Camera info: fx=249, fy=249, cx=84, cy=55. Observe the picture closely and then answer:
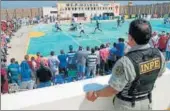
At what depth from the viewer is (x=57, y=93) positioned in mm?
2166

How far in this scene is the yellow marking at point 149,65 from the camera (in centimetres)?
183

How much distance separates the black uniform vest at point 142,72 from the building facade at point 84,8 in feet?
147

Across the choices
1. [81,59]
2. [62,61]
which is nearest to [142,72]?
[81,59]

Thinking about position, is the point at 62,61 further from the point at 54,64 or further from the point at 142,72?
the point at 142,72

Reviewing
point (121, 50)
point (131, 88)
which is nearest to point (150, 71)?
point (131, 88)

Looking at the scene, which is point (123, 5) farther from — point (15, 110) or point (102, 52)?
point (15, 110)

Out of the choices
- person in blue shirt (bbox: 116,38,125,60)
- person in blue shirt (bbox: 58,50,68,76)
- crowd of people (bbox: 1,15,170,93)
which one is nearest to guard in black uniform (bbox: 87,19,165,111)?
crowd of people (bbox: 1,15,170,93)

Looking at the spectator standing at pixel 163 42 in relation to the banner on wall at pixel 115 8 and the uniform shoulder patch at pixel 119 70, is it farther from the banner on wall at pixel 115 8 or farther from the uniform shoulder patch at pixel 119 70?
the banner on wall at pixel 115 8

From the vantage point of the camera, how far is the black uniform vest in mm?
1817

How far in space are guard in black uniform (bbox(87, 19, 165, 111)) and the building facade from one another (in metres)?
44.8

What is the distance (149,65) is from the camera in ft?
6.19

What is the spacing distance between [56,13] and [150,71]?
4722 centimetres

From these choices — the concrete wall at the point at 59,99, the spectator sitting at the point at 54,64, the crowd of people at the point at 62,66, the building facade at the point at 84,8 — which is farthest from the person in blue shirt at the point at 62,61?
the building facade at the point at 84,8

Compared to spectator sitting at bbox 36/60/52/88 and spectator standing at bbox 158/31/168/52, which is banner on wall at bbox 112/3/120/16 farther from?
spectator sitting at bbox 36/60/52/88
